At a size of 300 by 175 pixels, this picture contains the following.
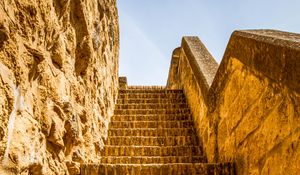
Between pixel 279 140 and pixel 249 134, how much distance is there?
558 mm

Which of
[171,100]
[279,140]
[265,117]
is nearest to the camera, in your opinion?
[279,140]

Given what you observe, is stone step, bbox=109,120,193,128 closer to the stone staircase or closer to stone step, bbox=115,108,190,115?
the stone staircase

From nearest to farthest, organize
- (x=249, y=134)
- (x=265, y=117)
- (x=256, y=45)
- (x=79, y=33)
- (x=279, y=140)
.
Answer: (x=279, y=140) < (x=265, y=117) < (x=256, y=45) < (x=249, y=134) < (x=79, y=33)

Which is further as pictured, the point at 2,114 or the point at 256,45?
the point at 256,45

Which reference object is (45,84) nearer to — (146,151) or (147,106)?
(146,151)

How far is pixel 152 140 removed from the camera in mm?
4500

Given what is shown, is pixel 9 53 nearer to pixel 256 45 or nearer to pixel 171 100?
pixel 256 45

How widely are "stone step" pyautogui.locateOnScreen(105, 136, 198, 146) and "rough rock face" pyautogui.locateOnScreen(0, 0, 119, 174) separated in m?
1.17

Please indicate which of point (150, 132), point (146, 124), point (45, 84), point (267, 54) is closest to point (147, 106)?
point (146, 124)

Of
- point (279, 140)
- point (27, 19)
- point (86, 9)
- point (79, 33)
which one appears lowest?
point (279, 140)

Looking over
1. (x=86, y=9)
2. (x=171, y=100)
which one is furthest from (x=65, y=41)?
(x=171, y=100)

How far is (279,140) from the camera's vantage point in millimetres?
1990

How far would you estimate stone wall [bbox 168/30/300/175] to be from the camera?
1846mm

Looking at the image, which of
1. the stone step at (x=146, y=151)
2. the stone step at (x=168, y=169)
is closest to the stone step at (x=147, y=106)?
the stone step at (x=146, y=151)
